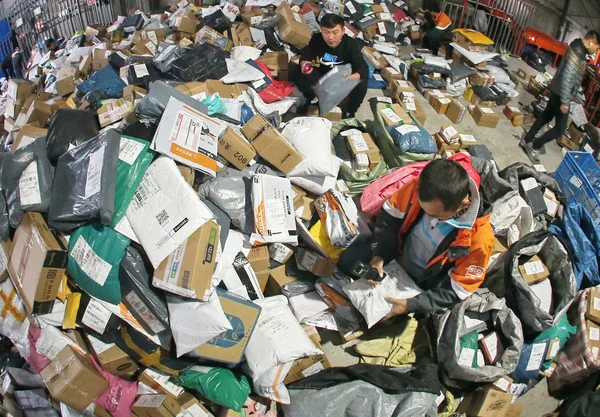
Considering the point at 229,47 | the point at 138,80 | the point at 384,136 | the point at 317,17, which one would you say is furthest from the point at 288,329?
the point at 317,17

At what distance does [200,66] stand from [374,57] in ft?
7.70

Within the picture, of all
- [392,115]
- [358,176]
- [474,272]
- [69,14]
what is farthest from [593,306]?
[69,14]

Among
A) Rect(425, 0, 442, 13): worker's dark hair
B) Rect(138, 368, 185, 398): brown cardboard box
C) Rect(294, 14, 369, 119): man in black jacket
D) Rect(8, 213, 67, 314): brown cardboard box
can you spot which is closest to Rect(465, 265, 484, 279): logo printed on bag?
Rect(138, 368, 185, 398): brown cardboard box

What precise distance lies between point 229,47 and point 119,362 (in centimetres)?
372

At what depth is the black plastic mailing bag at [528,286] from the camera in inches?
105

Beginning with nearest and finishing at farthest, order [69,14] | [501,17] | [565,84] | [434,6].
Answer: [565,84] < [501,17] < [69,14] < [434,6]

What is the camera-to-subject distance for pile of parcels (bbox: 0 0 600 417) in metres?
2.29

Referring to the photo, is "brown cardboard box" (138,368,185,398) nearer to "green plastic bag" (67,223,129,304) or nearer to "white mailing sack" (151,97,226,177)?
"green plastic bag" (67,223,129,304)

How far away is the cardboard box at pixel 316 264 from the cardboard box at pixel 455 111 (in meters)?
2.85

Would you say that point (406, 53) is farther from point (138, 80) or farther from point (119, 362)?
point (119, 362)

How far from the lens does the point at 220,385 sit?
7.75 feet

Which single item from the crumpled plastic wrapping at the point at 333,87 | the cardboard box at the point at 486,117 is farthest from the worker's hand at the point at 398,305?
the cardboard box at the point at 486,117

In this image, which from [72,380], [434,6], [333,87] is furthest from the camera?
[434,6]

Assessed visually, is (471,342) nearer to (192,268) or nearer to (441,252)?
(441,252)
